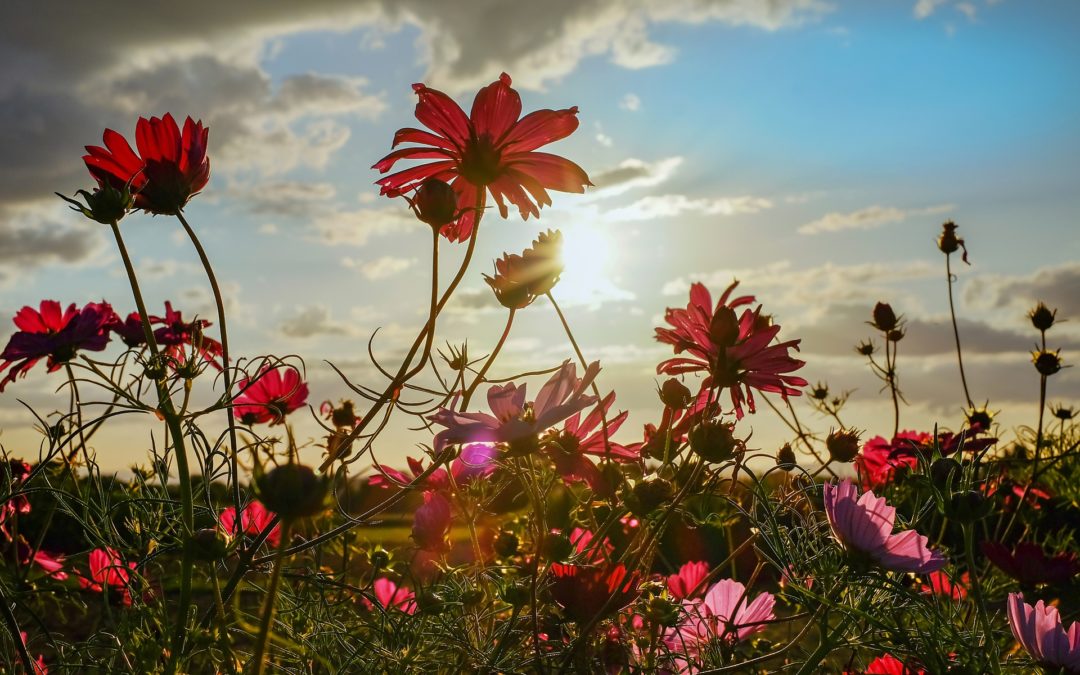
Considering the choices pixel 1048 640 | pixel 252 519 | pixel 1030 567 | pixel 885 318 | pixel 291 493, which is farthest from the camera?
pixel 885 318

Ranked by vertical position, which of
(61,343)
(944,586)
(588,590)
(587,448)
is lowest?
(944,586)

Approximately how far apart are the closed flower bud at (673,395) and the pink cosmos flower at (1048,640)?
1.12 ft

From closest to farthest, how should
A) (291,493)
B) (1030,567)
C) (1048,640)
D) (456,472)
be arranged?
(291,493), (1048,640), (456,472), (1030,567)

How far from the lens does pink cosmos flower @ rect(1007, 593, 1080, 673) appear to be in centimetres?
75

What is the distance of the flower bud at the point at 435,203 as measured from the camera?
2.28ft

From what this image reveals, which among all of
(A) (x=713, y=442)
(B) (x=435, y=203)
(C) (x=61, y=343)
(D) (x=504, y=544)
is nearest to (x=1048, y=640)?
(A) (x=713, y=442)

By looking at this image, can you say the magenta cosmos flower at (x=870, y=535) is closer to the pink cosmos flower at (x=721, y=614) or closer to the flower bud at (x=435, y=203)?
the pink cosmos flower at (x=721, y=614)

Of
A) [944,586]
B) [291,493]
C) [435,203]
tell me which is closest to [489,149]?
[435,203]

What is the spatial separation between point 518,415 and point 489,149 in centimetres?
28

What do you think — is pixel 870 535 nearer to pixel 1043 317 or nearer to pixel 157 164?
pixel 157 164

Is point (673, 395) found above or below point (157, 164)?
A: below

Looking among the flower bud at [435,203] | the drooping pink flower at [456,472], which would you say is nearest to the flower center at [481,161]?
the flower bud at [435,203]

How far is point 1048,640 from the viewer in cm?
75

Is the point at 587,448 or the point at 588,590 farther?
the point at 587,448
